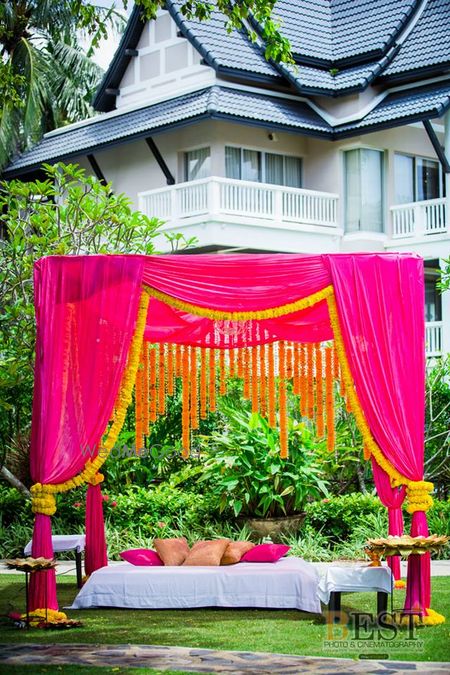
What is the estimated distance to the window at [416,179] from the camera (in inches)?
949

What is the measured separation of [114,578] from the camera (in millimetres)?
10414

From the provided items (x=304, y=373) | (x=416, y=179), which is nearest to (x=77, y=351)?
(x=304, y=373)

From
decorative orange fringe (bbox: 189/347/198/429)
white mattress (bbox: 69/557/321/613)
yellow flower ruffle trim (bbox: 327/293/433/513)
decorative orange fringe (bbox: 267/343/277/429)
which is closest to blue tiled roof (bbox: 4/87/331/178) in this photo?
decorative orange fringe (bbox: 189/347/198/429)

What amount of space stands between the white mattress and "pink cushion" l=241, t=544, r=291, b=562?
7.8 inches

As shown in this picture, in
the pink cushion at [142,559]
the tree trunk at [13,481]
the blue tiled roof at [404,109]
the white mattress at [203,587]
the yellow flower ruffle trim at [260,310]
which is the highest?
the blue tiled roof at [404,109]

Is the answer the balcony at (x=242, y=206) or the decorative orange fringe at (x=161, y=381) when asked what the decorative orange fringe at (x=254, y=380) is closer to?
the decorative orange fringe at (x=161, y=381)

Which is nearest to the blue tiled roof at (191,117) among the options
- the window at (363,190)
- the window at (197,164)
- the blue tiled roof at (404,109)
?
the blue tiled roof at (404,109)

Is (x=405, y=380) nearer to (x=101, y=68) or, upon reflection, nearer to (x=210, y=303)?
(x=210, y=303)

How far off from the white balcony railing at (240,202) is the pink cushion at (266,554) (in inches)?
460

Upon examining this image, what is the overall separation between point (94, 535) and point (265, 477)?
7.85 ft

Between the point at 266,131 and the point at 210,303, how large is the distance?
14173 millimetres

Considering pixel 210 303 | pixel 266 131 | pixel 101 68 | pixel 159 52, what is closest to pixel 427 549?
pixel 210 303

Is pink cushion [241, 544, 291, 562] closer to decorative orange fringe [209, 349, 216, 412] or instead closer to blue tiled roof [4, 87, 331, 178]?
decorative orange fringe [209, 349, 216, 412]

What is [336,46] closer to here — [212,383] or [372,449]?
[212,383]
